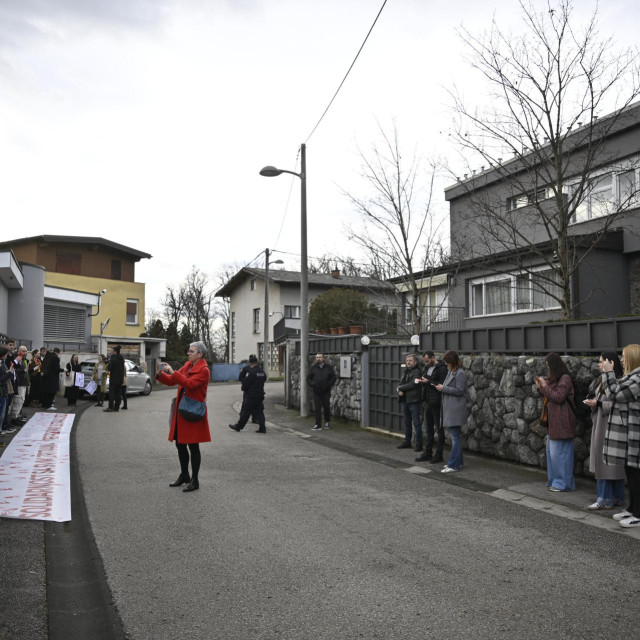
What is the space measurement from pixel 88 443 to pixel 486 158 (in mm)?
9615

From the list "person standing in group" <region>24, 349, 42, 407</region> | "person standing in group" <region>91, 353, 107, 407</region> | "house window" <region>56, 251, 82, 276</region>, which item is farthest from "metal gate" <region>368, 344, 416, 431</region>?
"house window" <region>56, 251, 82, 276</region>

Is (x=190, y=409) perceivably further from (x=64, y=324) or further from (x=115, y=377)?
(x=64, y=324)

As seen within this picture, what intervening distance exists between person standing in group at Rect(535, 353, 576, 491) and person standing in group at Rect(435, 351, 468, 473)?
5.21ft

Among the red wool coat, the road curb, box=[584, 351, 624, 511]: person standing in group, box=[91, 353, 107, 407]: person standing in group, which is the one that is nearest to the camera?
the road curb

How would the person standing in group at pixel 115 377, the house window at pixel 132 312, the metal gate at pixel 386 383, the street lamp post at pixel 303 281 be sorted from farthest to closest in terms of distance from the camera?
the house window at pixel 132 312 → the person standing in group at pixel 115 377 → the street lamp post at pixel 303 281 → the metal gate at pixel 386 383

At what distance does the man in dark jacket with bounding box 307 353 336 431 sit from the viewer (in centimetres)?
1564

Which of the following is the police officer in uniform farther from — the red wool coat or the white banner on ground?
the red wool coat

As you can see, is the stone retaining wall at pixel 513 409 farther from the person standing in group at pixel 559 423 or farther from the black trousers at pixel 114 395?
the black trousers at pixel 114 395

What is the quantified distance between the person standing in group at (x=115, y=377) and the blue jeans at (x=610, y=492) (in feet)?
49.0

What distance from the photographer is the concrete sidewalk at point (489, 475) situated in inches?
281

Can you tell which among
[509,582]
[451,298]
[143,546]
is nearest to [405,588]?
[509,582]

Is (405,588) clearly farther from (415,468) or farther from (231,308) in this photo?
(231,308)

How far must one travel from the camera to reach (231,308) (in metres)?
58.2

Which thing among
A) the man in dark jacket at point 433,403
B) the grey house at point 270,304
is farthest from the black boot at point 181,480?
the grey house at point 270,304
